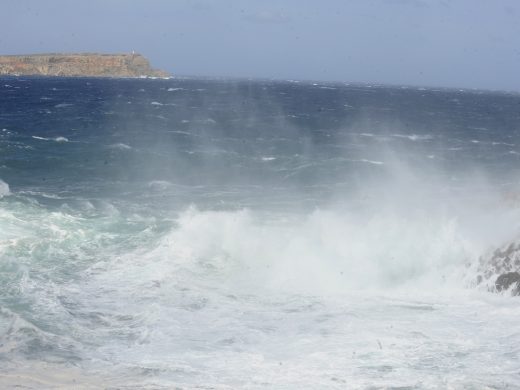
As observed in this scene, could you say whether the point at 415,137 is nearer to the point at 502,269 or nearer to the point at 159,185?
the point at 159,185

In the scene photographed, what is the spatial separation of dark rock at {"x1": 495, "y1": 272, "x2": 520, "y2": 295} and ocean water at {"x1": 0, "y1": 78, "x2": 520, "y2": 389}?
426 mm

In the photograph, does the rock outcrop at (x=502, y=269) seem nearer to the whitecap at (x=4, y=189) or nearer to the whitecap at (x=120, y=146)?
the whitecap at (x=4, y=189)

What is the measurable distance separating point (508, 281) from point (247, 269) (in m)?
8.90

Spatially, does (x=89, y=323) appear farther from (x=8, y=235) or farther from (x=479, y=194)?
(x=479, y=194)

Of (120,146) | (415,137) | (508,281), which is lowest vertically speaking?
(120,146)

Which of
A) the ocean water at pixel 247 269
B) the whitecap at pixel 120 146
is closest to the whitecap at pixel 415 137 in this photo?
the ocean water at pixel 247 269

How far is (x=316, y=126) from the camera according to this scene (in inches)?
2844

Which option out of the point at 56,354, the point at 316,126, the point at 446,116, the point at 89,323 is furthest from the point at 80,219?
the point at 446,116

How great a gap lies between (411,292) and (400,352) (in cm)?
592

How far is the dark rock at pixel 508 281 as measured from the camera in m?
21.7

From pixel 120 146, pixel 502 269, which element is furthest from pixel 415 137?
pixel 502 269

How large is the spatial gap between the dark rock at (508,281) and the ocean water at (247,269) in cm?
43

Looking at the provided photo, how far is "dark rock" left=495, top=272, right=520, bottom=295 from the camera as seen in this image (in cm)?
2166

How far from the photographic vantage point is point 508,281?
2203cm
